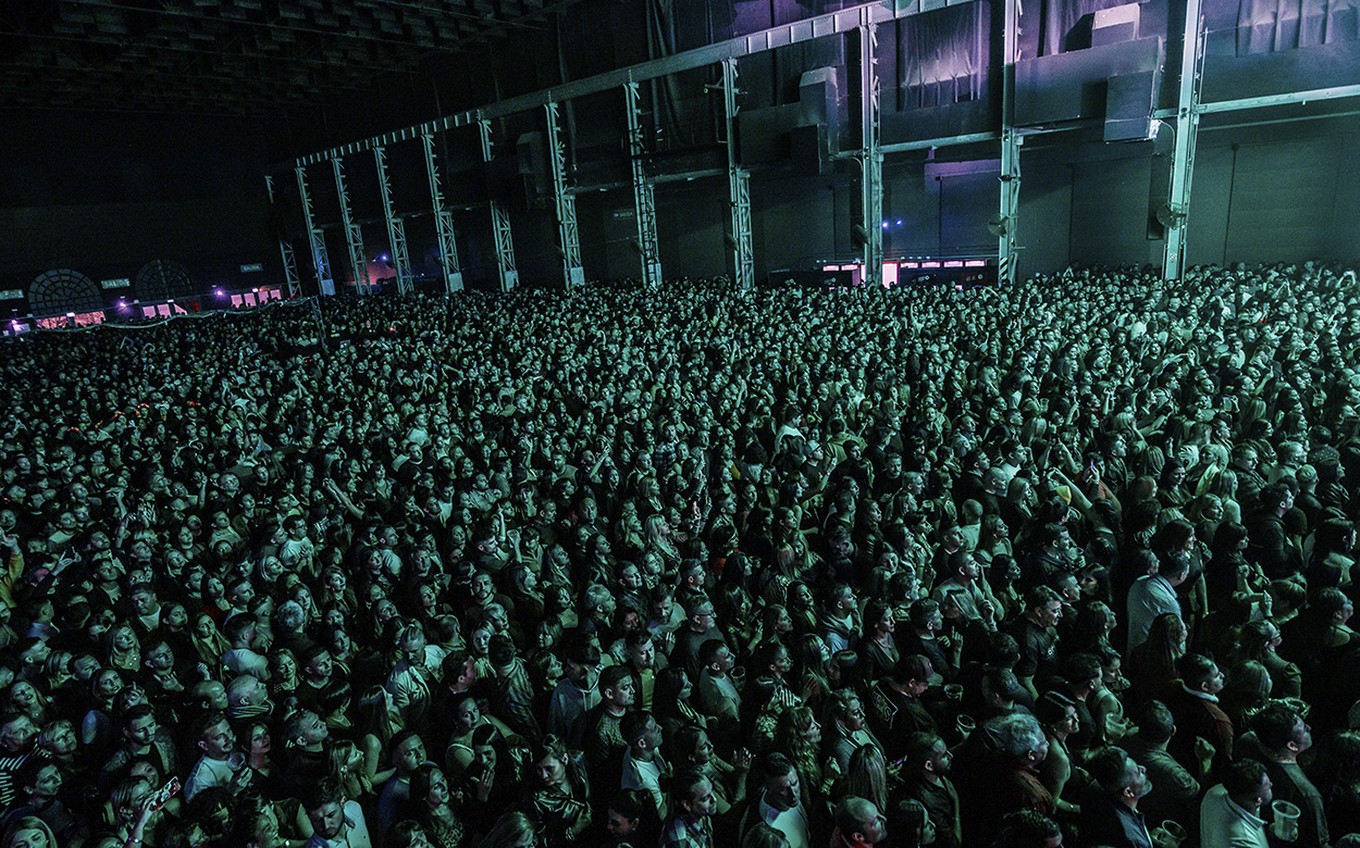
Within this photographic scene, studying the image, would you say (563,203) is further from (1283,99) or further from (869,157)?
(1283,99)

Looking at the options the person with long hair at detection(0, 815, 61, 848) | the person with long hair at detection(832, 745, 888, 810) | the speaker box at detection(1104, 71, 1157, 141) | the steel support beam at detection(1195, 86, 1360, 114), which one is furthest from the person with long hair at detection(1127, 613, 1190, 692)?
the steel support beam at detection(1195, 86, 1360, 114)

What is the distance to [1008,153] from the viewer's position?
64.7 feet

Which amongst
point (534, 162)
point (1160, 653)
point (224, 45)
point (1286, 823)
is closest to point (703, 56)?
point (534, 162)

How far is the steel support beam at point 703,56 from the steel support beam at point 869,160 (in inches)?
19.4

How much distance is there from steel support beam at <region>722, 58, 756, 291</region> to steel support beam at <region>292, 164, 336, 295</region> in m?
26.0

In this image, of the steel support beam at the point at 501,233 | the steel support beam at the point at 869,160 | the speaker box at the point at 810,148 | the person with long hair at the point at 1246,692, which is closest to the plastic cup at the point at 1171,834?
the person with long hair at the point at 1246,692

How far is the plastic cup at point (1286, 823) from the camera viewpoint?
9.95 ft

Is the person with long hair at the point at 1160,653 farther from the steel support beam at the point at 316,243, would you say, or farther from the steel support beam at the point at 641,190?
the steel support beam at the point at 316,243

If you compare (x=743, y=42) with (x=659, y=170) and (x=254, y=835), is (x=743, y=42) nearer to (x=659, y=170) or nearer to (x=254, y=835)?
(x=659, y=170)

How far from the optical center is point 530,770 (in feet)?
12.0

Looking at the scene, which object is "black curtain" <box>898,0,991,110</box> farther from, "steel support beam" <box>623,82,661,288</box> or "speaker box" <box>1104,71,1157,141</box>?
"steel support beam" <box>623,82,661,288</box>

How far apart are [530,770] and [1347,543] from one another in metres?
5.33

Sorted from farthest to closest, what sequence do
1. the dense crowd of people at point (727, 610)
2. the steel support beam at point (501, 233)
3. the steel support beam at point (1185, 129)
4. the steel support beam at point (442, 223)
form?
1. the steel support beam at point (442, 223)
2. the steel support beam at point (501, 233)
3. the steel support beam at point (1185, 129)
4. the dense crowd of people at point (727, 610)

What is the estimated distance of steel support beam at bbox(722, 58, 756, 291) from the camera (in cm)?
2389
